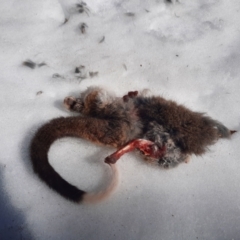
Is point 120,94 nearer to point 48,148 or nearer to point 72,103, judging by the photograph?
point 72,103

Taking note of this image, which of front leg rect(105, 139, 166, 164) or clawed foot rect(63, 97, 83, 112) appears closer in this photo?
front leg rect(105, 139, 166, 164)

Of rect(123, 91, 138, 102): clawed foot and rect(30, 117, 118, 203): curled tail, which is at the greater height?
rect(123, 91, 138, 102): clawed foot

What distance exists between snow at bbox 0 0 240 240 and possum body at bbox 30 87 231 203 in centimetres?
10

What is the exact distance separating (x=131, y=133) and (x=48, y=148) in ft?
1.98

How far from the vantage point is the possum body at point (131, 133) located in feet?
7.28

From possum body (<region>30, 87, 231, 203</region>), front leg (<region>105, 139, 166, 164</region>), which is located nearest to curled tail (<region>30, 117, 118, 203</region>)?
possum body (<region>30, 87, 231, 203</region>)

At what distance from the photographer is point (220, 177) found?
2420 millimetres

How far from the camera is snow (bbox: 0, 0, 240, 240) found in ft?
7.31

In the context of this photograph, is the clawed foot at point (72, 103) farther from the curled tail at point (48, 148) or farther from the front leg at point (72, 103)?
the curled tail at point (48, 148)

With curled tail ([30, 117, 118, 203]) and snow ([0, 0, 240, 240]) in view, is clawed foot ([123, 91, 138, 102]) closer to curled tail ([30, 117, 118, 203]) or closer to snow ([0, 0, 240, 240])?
snow ([0, 0, 240, 240])

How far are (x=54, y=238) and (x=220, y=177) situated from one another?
4.22 ft

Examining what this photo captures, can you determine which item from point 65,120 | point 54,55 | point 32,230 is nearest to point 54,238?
point 32,230

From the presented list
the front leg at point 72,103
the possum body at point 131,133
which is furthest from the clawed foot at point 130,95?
the front leg at point 72,103

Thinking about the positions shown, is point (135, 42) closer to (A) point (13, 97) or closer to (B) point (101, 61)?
(B) point (101, 61)
